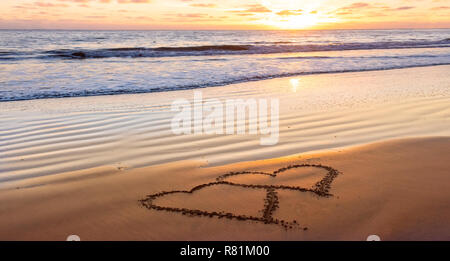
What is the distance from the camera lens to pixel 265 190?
3.58 meters

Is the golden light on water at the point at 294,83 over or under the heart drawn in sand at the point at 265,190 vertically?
over

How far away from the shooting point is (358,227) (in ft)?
9.59

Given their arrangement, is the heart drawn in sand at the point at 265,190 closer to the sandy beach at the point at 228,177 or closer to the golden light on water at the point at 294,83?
the sandy beach at the point at 228,177

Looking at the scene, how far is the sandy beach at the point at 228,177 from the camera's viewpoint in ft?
9.77

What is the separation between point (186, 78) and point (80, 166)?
8.04 meters

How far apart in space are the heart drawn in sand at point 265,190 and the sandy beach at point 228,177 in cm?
2

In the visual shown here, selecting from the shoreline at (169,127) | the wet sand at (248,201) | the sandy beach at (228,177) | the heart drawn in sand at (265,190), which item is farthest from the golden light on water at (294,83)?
the heart drawn in sand at (265,190)

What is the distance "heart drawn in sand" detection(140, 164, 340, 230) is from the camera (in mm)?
3084

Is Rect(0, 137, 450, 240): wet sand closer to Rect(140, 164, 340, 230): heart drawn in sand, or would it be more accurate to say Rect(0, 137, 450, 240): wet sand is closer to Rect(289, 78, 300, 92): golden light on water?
Rect(140, 164, 340, 230): heart drawn in sand

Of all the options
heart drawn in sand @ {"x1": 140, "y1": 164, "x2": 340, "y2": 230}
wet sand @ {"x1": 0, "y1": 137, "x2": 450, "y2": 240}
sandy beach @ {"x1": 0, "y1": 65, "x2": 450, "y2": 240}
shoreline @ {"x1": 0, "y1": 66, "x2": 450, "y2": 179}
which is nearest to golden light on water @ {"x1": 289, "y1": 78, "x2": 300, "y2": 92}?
shoreline @ {"x1": 0, "y1": 66, "x2": 450, "y2": 179}
